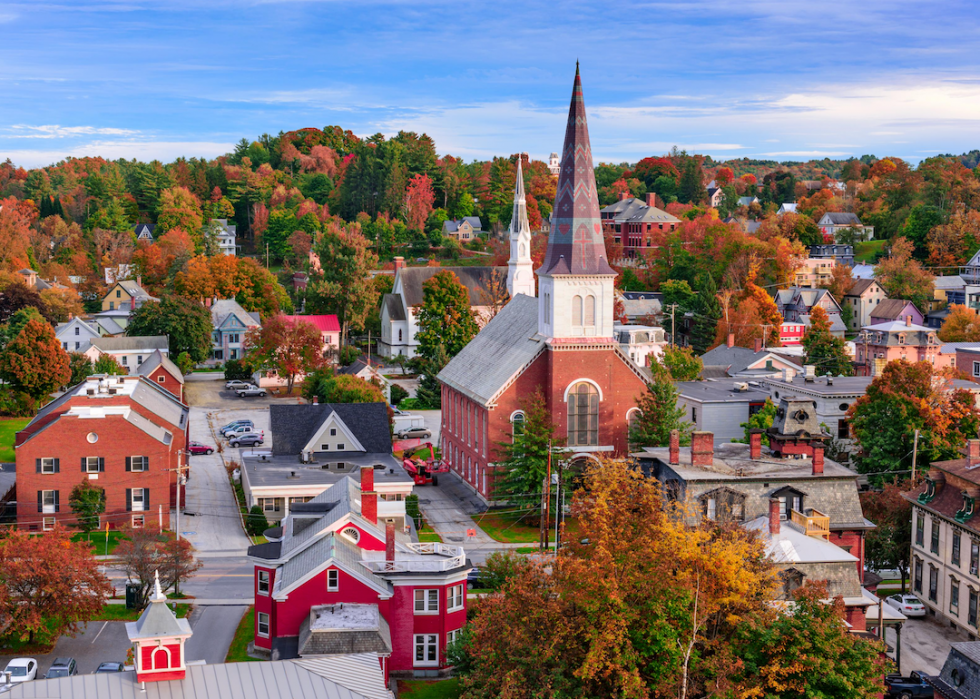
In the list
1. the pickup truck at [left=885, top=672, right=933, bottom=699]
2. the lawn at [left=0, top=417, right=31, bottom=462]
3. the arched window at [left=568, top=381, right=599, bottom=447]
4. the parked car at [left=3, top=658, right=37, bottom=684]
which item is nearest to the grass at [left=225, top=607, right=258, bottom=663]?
the parked car at [left=3, top=658, right=37, bottom=684]

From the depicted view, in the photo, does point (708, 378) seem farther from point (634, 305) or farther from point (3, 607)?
point (3, 607)

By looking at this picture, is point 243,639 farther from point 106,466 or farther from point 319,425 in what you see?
point 319,425

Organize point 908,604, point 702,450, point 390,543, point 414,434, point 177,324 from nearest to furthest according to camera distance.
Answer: point 390,543 < point 908,604 < point 702,450 < point 414,434 < point 177,324

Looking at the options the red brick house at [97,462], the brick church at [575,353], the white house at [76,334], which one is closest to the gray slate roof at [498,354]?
the brick church at [575,353]

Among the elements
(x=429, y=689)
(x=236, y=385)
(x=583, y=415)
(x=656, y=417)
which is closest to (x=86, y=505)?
(x=429, y=689)

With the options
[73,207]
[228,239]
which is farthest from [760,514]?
[73,207]

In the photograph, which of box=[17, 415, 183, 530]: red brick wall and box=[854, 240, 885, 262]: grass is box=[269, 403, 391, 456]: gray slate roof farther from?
box=[854, 240, 885, 262]: grass
